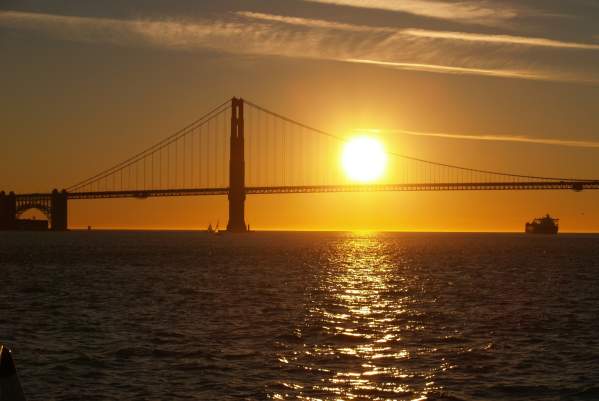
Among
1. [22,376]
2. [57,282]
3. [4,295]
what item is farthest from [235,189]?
[22,376]

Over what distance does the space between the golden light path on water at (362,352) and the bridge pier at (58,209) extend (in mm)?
138504

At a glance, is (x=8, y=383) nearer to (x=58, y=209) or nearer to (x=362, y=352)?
(x=362, y=352)

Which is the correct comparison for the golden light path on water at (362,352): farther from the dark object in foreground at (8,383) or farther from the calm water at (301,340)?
the dark object in foreground at (8,383)

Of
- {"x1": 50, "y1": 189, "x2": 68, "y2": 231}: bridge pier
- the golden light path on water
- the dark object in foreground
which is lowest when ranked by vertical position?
the golden light path on water

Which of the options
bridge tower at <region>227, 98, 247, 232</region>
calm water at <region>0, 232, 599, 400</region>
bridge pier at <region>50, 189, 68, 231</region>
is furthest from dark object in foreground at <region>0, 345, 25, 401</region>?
bridge pier at <region>50, 189, 68, 231</region>

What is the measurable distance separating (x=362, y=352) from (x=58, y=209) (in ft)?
526

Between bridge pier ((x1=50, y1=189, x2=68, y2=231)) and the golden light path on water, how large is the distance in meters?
139

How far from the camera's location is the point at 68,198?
170 m

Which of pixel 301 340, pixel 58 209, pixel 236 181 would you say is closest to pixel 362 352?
pixel 301 340

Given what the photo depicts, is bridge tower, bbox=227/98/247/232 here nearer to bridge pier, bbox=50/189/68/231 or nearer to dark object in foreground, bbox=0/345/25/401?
bridge pier, bbox=50/189/68/231

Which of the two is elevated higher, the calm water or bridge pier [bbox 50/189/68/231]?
bridge pier [bbox 50/189/68/231]

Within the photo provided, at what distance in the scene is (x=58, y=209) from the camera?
17450 cm

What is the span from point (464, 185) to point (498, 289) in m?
88.3

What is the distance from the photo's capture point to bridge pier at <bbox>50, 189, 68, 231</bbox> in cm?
17100
